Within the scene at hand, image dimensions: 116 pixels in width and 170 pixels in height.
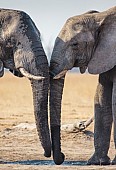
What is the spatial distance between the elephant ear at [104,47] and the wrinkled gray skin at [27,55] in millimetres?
968

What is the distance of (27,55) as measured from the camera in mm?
12664

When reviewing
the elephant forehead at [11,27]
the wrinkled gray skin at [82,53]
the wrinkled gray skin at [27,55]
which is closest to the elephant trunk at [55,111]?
the wrinkled gray skin at [82,53]

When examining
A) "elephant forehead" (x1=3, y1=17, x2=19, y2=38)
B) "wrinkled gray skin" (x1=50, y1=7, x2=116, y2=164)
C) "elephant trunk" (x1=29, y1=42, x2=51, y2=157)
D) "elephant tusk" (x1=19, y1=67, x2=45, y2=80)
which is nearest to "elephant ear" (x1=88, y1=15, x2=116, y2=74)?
"wrinkled gray skin" (x1=50, y1=7, x2=116, y2=164)

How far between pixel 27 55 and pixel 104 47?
1.29m

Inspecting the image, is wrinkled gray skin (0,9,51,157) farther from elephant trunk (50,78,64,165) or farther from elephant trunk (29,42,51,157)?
elephant trunk (50,78,64,165)

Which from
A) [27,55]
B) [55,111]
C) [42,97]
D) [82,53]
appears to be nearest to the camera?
[42,97]

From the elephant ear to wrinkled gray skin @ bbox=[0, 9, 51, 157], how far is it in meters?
0.97

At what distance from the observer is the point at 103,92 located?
44.8 feet

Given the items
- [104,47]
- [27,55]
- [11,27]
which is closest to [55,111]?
[27,55]

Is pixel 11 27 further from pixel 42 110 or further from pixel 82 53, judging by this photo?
pixel 42 110

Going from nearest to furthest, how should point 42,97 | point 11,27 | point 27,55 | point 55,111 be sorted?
point 42,97, point 27,55, point 55,111, point 11,27

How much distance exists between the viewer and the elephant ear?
13062 mm

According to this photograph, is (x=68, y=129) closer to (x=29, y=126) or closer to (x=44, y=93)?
(x=29, y=126)

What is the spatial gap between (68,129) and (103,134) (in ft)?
10.6
